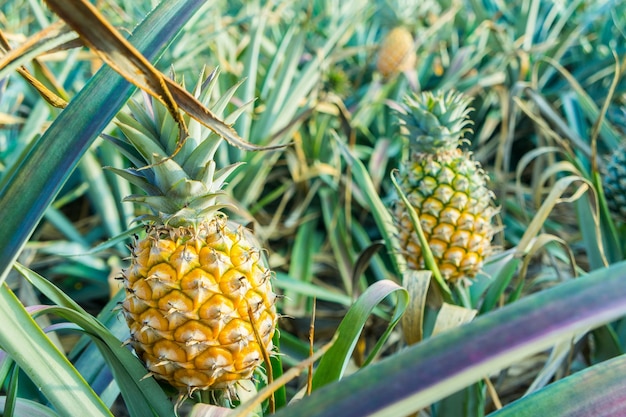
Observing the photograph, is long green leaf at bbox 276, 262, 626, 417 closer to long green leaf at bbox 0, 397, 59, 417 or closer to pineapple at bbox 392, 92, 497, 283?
long green leaf at bbox 0, 397, 59, 417

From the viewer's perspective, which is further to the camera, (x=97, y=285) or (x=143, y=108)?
(x=97, y=285)

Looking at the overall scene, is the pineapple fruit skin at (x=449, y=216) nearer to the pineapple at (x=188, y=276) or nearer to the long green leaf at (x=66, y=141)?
the pineapple at (x=188, y=276)

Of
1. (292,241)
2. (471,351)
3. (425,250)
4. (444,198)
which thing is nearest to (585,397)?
(471,351)

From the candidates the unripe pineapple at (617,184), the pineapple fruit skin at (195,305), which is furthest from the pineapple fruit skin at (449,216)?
the unripe pineapple at (617,184)

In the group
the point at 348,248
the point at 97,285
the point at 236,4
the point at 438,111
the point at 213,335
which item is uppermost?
the point at 236,4

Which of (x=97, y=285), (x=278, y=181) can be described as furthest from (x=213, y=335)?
(x=278, y=181)

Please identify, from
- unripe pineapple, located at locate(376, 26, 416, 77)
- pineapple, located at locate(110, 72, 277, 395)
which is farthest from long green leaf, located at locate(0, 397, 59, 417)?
unripe pineapple, located at locate(376, 26, 416, 77)

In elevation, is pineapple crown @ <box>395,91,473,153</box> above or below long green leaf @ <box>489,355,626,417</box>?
above

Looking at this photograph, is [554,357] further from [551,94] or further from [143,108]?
[551,94]
